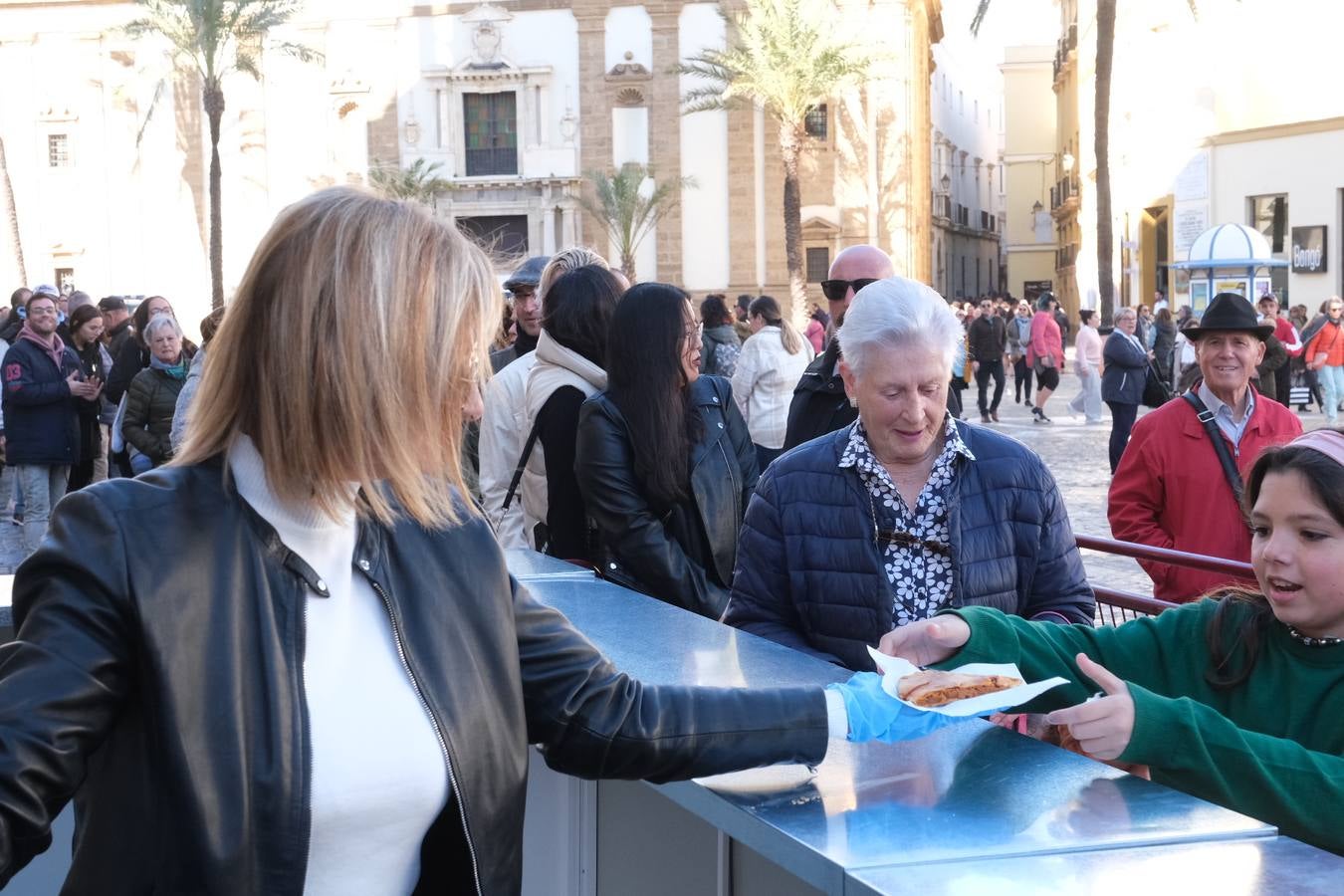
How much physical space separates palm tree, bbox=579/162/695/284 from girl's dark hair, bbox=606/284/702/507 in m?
42.8

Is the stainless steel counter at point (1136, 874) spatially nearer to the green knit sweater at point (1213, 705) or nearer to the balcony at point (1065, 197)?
the green knit sweater at point (1213, 705)

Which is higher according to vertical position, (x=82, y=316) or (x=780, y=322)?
(x=82, y=316)

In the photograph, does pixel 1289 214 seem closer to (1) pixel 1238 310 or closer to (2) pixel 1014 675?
(1) pixel 1238 310

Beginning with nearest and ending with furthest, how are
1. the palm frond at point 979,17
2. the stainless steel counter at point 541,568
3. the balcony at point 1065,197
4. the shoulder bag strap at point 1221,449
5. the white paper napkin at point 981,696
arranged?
the white paper napkin at point 981,696
the stainless steel counter at point 541,568
the shoulder bag strap at point 1221,449
the palm frond at point 979,17
the balcony at point 1065,197

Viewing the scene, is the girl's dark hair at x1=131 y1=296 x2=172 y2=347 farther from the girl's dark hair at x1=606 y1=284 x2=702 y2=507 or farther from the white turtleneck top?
the white turtleneck top

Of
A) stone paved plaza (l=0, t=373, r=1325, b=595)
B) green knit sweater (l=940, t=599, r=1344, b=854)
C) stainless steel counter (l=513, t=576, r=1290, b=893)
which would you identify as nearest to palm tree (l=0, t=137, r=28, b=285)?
stone paved plaza (l=0, t=373, r=1325, b=595)

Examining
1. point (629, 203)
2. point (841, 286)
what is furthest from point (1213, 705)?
point (629, 203)

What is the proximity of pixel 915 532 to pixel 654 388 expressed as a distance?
4.99 ft

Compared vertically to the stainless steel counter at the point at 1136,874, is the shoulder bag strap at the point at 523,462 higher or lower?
higher

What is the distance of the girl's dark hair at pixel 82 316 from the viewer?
1244cm

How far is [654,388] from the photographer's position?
476cm

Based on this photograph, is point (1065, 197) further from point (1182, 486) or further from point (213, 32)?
point (1182, 486)

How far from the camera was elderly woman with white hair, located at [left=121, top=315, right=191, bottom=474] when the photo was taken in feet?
32.4

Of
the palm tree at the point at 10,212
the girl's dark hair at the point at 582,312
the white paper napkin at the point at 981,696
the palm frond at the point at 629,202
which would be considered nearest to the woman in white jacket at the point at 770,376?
the girl's dark hair at the point at 582,312
